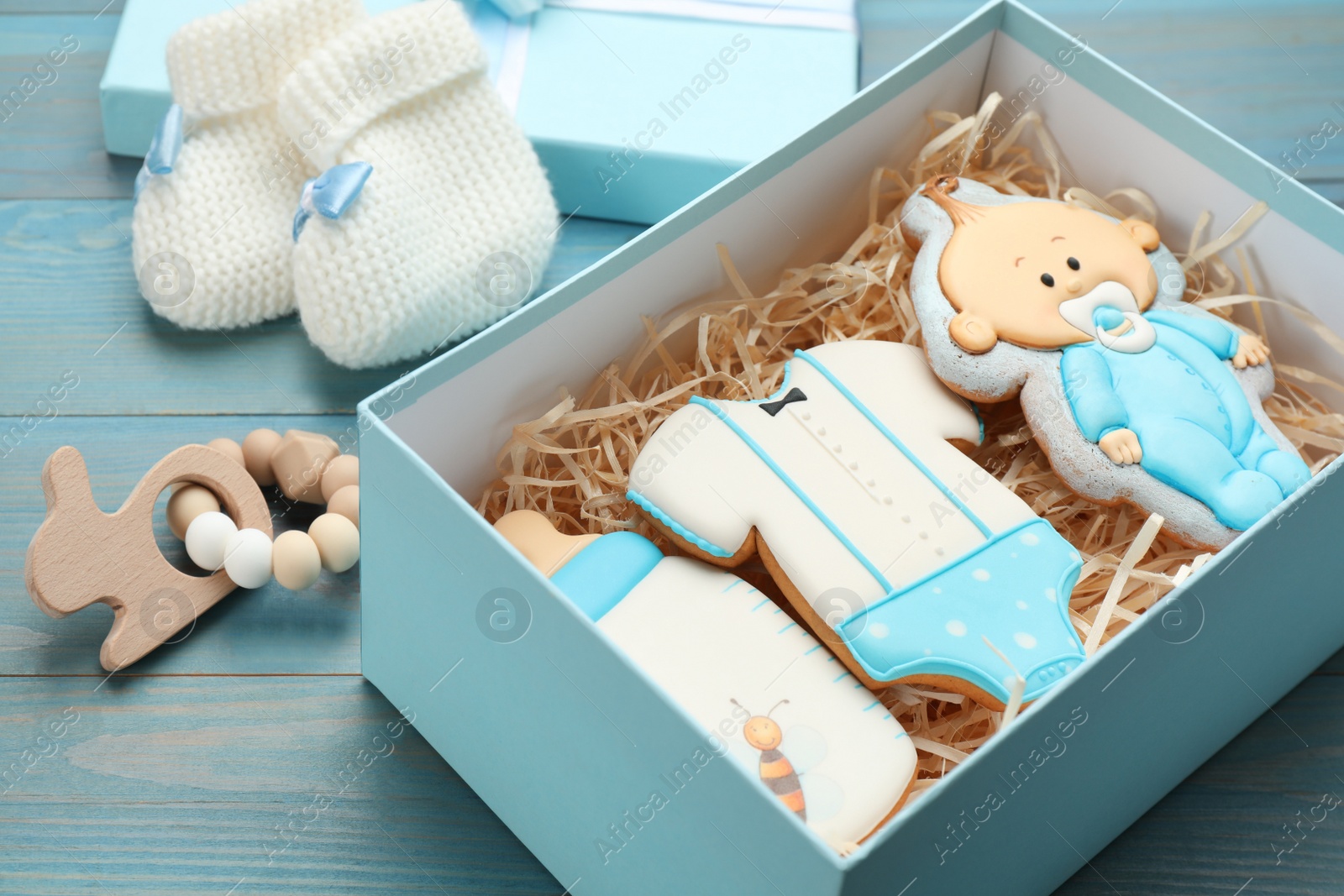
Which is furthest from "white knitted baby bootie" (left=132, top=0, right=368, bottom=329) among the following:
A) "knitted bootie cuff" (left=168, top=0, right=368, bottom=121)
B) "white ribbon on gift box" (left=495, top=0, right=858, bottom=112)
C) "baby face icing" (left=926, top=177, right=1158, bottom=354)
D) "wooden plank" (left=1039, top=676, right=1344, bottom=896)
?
"wooden plank" (left=1039, top=676, right=1344, bottom=896)

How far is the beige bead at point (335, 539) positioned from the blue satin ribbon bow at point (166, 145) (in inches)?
13.6

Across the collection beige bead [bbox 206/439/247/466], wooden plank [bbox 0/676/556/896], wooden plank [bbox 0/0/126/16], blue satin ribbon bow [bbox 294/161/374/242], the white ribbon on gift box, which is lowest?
wooden plank [bbox 0/676/556/896]

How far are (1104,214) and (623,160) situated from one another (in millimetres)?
422

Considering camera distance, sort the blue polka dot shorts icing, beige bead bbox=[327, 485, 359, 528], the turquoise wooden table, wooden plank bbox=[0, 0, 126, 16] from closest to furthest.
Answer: the blue polka dot shorts icing, the turquoise wooden table, beige bead bbox=[327, 485, 359, 528], wooden plank bbox=[0, 0, 126, 16]

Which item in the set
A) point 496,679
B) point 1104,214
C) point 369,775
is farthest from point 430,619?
point 1104,214

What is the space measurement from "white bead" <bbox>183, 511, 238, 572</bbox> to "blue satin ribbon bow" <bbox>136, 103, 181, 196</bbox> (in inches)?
12.6

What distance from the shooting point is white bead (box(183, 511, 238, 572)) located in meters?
0.89

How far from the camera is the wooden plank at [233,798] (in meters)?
0.81

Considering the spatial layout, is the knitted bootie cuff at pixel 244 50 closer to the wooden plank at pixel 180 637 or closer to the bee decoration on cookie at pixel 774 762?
the wooden plank at pixel 180 637

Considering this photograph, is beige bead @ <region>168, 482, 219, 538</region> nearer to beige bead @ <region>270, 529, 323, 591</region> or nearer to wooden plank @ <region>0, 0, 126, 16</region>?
beige bead @ <region>270, 529, 323, 591</region>

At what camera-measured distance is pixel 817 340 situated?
99 centimetres

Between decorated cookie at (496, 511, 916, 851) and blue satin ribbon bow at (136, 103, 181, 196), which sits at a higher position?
decorated cookie at (496, 511, 916, 851)

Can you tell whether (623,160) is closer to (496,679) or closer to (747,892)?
(496,679)

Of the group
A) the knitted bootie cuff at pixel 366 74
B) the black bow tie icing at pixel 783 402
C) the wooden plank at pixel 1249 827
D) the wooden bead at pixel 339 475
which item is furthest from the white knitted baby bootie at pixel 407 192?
the wooden plank at pixel 1249 827
